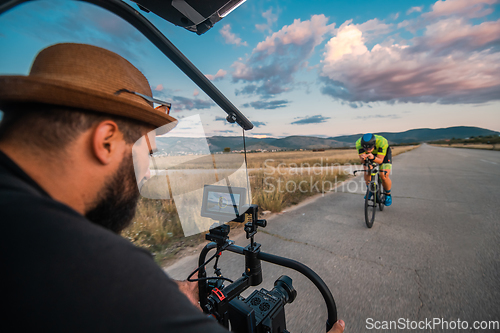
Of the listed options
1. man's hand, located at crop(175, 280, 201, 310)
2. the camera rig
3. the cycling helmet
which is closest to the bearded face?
the camera rig

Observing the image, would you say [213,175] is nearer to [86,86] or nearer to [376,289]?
[86,86]

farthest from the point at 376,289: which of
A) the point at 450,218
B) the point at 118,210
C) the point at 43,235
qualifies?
the point at 450,218

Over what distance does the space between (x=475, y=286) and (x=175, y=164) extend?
12.2 ft

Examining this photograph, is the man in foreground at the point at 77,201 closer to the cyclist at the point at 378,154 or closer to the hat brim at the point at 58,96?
the hat brim at the point at 58,96

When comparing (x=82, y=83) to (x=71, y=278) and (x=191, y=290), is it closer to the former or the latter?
(x=71, y=278)

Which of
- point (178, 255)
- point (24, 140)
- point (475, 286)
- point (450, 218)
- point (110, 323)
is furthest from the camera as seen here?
point (450, 218)

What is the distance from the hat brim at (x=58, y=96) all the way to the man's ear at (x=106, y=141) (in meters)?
0.05

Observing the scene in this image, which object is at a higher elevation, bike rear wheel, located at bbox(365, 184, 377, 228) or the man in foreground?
the man in foreground

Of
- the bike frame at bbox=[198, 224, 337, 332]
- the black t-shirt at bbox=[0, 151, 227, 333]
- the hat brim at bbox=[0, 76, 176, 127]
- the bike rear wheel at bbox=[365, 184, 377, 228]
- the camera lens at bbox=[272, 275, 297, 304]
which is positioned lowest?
the bike rear wheel at bbox=[365, 184, 377, 228]

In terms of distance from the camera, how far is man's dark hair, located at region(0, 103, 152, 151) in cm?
64

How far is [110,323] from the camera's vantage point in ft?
1.46

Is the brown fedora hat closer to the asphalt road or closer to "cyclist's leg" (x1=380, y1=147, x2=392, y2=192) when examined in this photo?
the asphalt road

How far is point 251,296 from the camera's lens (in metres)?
1.45

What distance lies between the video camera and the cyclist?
492 cm
